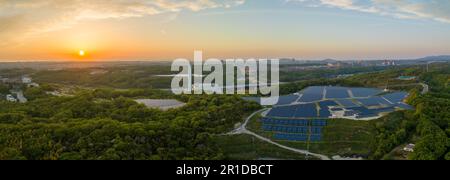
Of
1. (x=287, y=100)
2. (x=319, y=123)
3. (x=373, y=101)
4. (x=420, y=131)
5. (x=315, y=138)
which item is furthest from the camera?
(x=287, y=100)

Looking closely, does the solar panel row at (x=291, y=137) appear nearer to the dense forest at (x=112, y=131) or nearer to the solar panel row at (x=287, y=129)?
A: the solar panel row at (x=287, y=129)

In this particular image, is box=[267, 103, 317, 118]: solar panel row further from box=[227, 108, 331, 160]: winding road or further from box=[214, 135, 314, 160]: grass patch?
box=[214, 135, 314, 160]: grass patch

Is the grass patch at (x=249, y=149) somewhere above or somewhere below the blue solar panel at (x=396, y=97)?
below

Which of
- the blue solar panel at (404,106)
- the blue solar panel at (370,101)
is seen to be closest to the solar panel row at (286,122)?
the blue solar panel at (370,101)

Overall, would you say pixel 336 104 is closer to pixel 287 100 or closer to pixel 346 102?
pixel 346 102

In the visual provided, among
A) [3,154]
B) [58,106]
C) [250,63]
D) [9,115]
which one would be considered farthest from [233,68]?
[3,154]

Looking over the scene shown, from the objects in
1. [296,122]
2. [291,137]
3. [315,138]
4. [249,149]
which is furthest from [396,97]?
[249,149]

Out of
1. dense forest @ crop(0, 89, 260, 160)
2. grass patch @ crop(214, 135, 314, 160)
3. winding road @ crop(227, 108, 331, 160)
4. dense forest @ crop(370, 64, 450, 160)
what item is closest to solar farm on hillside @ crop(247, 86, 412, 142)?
winding road @ crop(227, 108, 331, 160)

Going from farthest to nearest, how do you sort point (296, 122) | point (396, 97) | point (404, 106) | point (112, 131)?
point (396, 97), point (404, 106), point (296, 122), point (112, 131)
